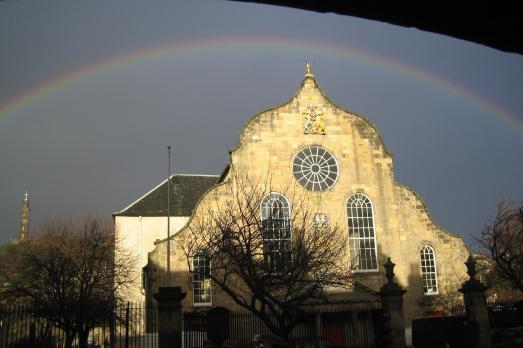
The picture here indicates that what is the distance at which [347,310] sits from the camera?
25.8 meters

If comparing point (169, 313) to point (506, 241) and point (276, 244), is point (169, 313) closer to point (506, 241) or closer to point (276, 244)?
point (276, 244)

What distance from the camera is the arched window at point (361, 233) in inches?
1170

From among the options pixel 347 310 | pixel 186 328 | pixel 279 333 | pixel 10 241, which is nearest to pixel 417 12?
pixel 279 333

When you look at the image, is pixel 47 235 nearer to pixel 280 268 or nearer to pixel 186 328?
pixel 186 328

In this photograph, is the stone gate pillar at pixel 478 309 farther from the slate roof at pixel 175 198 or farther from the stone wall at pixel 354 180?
the slate roof at pixel 175 198

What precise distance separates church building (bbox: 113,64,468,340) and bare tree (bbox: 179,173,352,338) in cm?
37

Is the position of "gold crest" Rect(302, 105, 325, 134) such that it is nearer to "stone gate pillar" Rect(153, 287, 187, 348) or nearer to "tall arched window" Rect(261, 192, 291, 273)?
"tall arched window" Rect(261, 192, 291, 273)

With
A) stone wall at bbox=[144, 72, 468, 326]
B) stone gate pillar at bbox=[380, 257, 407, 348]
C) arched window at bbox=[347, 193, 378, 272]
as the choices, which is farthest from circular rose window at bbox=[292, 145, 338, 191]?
stone gate pillar at bbox=[380, 257, 407, 348]

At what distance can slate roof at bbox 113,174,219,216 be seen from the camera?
4428 centimetres

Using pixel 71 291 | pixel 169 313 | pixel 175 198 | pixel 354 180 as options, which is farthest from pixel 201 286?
pixel 175 198

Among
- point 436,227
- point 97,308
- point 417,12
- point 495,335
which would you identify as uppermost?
point 436,227

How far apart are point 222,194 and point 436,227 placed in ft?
46.3

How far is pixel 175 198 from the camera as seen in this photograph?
47281 mm

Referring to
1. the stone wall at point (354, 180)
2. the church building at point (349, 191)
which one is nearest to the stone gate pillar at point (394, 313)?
the church building at point (349, 191)
